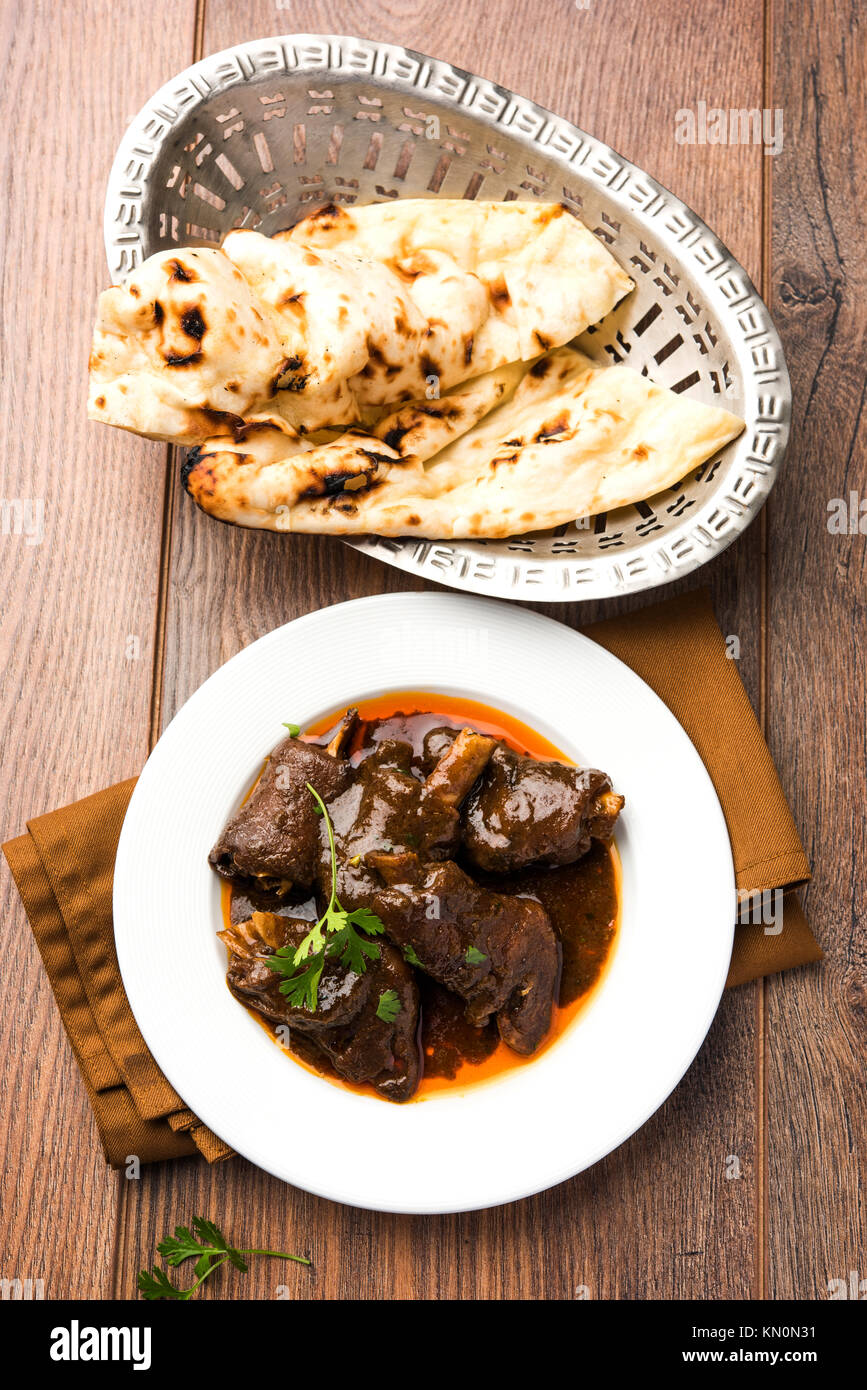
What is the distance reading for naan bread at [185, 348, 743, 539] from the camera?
284 centimetres

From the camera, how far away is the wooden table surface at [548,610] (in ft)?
10.7

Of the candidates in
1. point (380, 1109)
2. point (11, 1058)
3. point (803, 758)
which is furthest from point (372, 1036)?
point (803, 758)

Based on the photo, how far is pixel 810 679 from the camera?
342 cm

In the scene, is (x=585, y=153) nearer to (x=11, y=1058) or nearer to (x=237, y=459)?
(x=237, y=459)

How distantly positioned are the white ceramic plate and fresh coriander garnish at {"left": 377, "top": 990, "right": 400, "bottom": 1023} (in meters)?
0.32

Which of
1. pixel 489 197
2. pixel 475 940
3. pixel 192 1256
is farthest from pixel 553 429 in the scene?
pixel 192 1256

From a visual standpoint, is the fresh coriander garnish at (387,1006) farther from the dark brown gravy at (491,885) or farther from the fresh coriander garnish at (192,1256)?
the fresh coriander garnish at (192,1256)

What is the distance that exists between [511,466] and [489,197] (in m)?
0.95

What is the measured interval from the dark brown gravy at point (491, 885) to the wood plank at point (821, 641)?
2.24 ft

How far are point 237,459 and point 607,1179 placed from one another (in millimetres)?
2562

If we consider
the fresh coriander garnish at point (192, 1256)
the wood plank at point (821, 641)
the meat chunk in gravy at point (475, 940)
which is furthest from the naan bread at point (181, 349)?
the fresh coriander garnish at point (192, 1256)

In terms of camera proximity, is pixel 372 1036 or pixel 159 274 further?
pixel 372 1036

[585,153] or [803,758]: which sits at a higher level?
[585,153]

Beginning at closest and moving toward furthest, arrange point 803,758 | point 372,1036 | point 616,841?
point 372,1036 → point 616,841 → point 803,758
